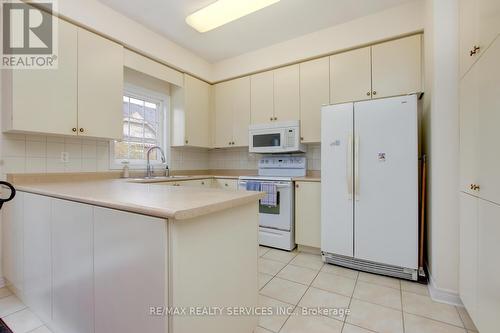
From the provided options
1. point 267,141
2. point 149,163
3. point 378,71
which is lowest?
point 149,163

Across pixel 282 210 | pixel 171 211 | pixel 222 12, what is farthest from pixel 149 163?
pixel 171 211

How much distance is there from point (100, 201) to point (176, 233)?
448 mm

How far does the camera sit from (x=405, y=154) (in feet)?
6.64

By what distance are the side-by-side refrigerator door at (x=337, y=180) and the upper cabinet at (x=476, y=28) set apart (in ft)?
2.90

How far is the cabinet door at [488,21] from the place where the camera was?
1091mm

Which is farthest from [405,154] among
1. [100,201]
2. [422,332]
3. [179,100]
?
[179,100]

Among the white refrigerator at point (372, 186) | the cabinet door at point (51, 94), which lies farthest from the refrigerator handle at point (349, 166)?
the cabinet door at point (51, 94)

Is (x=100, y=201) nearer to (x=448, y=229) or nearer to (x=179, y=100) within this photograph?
(x=448, y=229)

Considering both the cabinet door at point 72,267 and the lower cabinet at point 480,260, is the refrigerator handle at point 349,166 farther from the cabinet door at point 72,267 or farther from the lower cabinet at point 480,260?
the cabinet door at point 72,267

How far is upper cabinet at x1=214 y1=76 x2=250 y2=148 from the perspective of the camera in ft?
11.3

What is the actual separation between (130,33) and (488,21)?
2.92 m

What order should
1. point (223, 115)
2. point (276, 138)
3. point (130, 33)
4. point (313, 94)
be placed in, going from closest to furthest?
1. point (130, 33)
2. point (313, 94)
3. point (276, 138)
4. point (223, 115)

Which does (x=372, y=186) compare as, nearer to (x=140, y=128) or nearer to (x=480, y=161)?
(x=480, y=161)

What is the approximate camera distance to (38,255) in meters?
1.51
